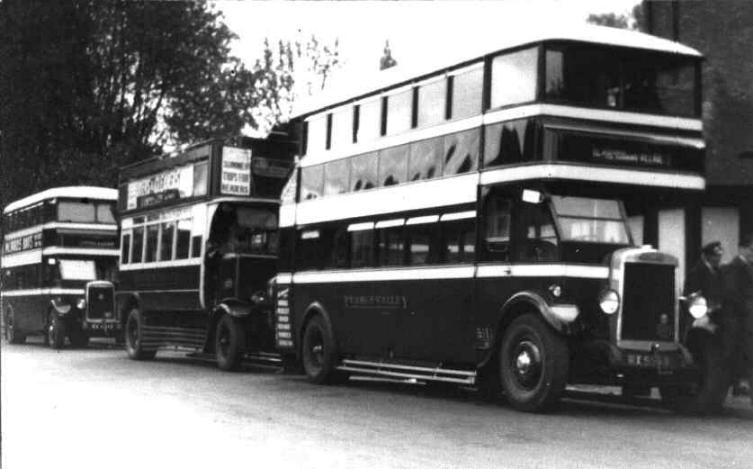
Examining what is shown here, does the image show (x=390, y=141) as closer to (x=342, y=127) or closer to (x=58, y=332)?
(x=342, y=127)

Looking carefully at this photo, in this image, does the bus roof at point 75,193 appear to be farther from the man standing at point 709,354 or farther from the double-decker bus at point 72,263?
the man standing at point 709,354

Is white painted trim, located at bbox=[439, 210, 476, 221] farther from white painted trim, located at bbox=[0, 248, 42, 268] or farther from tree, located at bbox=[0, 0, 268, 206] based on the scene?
white painted trim, located at bbox=[0, 248, 42, 268]

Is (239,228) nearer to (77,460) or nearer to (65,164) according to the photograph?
(77,460)

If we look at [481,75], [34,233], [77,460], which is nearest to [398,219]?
[481,75]

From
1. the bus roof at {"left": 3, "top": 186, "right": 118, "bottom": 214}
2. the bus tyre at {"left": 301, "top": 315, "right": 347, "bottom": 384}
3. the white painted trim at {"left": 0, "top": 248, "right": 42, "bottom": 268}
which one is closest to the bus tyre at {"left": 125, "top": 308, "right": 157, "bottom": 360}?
the bus roof at {"left": 3, "top": 186, "right": 118, "bottom": 214}

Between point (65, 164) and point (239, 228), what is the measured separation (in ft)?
51.2

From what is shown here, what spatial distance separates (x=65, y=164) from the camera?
3475 cm

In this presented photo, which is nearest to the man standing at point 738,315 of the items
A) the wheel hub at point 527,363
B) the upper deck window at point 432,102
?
the wheel hub at point 527,363

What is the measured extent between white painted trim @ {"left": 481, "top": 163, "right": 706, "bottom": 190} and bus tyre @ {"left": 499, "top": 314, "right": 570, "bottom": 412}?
1.53 m

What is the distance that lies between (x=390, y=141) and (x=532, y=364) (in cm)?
423

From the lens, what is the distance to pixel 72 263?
96.7ft

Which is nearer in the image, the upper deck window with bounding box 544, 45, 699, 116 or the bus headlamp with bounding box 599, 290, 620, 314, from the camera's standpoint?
the bus headlamp with bounding box 599, 290, 620, 314

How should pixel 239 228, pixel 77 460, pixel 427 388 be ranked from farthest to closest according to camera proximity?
pixel 239 228 < pixel 427 388 < pixel 77 460

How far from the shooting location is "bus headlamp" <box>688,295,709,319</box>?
12.9 metres
